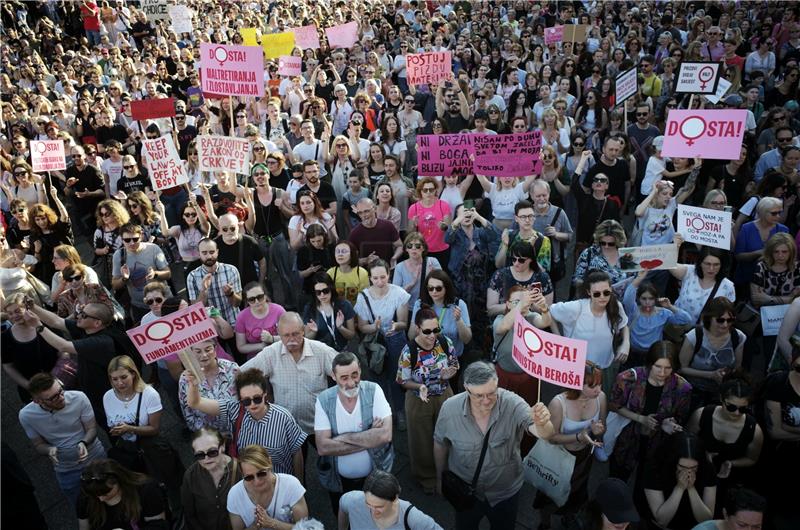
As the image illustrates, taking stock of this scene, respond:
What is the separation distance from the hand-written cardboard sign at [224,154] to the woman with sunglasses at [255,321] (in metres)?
2.48

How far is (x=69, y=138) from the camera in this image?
382 inches

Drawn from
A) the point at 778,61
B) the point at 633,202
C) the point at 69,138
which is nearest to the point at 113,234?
the point at 69,138

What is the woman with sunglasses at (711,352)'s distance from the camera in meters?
4.70

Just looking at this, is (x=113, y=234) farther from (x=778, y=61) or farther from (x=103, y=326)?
(x=778, y=61)

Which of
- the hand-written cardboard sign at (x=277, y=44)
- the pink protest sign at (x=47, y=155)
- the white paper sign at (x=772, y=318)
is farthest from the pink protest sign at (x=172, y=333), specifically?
the hand-written cardboard sign at (x=277, y=44)

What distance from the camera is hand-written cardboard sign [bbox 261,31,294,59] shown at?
1252cm

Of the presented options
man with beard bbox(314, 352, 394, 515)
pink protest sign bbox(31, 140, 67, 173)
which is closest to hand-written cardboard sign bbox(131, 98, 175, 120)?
pink protest sign bbox(31, 140, 67, 173)

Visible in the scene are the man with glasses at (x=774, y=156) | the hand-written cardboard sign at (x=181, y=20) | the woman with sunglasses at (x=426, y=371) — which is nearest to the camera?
the woman with sunglasses at (x=426, y=371)

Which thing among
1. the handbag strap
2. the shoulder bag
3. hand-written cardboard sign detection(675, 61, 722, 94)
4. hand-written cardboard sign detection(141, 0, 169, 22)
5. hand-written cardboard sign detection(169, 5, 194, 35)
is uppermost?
hand-written cardboard sign detection(141, 0, 169, 22)

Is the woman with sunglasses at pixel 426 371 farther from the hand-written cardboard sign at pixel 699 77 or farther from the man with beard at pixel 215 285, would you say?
the hand-written cardboard sign at pixel 699 77

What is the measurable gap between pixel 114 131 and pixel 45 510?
7238 millimetres

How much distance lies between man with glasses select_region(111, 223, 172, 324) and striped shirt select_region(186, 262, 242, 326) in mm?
582

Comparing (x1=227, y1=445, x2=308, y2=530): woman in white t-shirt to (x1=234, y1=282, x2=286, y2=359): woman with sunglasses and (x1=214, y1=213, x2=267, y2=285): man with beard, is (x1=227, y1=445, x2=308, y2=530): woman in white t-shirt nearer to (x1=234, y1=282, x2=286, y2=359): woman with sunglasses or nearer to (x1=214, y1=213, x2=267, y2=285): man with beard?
(x1=234, y1=282, x2=286, y2=359): woman with sunglasses

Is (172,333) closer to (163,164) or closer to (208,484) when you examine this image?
(208,484)
